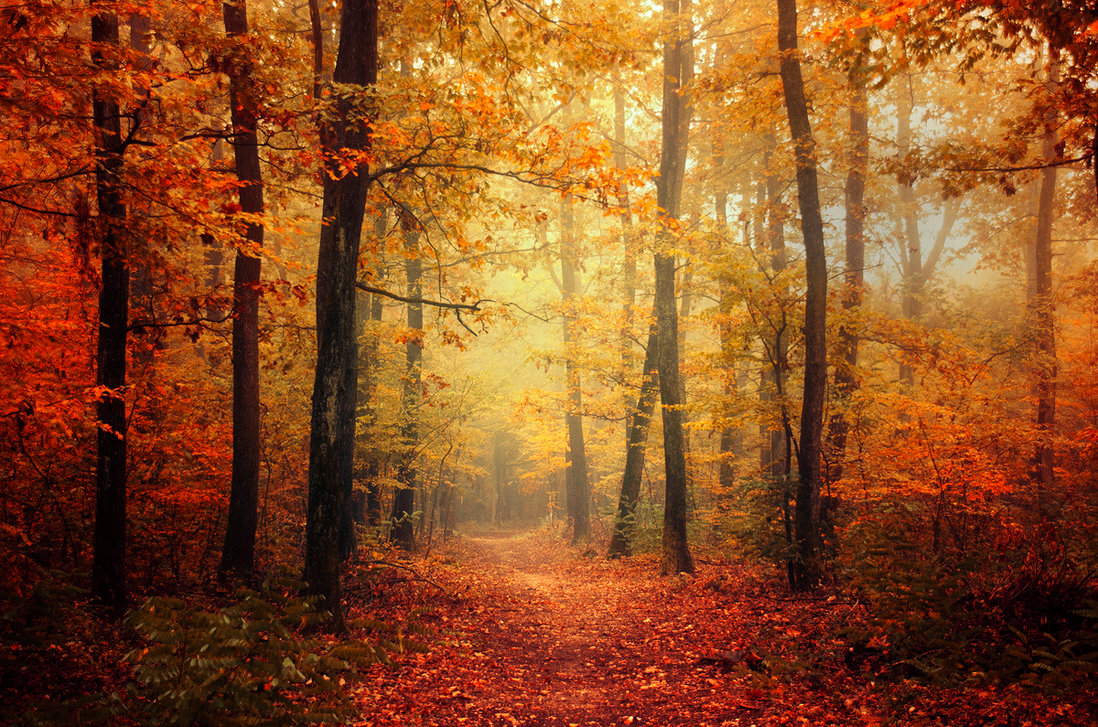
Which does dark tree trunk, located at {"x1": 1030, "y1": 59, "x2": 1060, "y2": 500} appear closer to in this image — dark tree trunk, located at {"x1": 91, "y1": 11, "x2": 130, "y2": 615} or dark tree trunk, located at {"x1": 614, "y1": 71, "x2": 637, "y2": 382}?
dark tree trunk, located at {"x1": 614, "y1": 71, "x2": 637, "y2": 382}

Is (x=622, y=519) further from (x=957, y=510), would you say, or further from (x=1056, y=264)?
(x=1056, y=264)

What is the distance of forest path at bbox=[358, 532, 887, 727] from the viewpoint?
4.96 m

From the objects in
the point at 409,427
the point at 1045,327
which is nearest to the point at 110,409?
the point at 409,427

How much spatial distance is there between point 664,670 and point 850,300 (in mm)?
8762

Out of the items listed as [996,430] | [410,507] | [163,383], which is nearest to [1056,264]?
[996,430]

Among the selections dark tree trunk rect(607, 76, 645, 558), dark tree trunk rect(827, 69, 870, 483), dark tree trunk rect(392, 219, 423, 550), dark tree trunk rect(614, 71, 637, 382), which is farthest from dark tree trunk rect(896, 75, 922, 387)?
dark tree trunk rect(392, 219, 423, 550)

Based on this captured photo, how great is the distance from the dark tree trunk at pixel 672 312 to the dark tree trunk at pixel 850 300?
290 centimetres

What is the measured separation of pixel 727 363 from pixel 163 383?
10064mm

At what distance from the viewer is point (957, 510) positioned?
882 centimetres

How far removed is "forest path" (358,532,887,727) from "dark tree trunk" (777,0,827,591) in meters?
1.15

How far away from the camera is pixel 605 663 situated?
22.2 feet

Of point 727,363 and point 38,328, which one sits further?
point 727,363

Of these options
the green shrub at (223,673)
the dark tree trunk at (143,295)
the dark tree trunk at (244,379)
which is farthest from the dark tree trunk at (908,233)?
the dark tree trunk at (143,295)

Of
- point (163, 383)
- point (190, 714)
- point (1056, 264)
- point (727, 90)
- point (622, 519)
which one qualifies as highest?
point (1056, 264)
